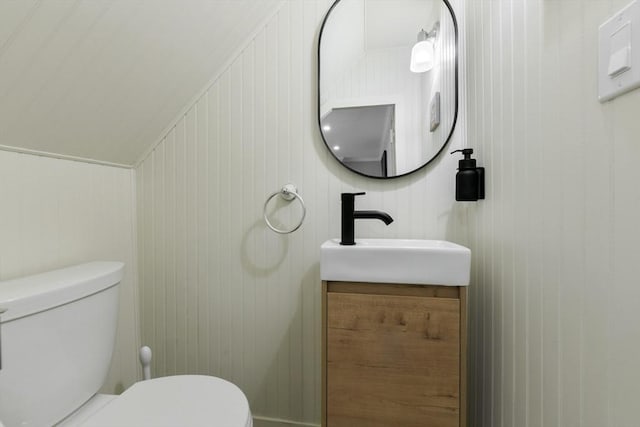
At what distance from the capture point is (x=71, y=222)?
1.08m

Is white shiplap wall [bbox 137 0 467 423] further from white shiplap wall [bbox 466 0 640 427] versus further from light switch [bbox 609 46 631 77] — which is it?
light switch [bbox 609 46 631 77]

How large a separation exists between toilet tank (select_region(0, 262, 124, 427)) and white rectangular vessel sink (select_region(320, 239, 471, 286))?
0.69m

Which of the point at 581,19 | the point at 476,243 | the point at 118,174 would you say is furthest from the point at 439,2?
the point at 118,174

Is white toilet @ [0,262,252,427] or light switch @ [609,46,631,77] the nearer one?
light switch @ [609,46,631,77]

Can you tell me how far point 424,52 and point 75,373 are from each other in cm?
155

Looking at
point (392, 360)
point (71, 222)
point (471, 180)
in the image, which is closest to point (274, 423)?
point (392, 360)

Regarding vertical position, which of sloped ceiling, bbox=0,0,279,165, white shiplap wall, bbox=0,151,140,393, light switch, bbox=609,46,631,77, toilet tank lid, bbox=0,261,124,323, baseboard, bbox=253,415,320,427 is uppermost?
sloped ceiling, bbox=0,0,279,165

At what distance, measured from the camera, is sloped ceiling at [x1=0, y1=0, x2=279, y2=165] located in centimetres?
78

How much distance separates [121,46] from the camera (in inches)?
36.8

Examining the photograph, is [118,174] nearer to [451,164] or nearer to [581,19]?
[451,164]

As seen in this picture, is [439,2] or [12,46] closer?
[12,46]

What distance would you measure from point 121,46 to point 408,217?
113 cm

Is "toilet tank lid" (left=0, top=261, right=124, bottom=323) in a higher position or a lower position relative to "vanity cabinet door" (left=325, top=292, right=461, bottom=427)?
higher

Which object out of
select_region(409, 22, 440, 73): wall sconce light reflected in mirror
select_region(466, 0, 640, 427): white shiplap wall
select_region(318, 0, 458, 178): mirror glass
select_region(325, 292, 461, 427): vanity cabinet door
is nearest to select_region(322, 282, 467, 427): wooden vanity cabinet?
select_region(325, 292, 461, 427): vanity cabinet door
